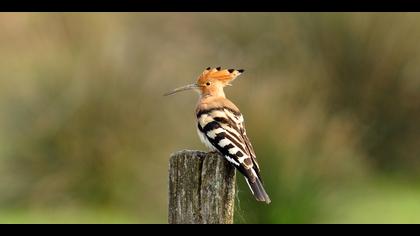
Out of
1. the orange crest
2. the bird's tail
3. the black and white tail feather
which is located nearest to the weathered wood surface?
the black and white tail feather

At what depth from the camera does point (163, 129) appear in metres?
8.61

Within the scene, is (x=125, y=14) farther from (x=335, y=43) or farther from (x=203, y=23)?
(x=335, y=43)

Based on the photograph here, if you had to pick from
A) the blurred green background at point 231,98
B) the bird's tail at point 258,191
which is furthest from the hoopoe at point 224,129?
the blurred green background at point 231,98

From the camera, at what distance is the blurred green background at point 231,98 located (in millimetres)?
7949

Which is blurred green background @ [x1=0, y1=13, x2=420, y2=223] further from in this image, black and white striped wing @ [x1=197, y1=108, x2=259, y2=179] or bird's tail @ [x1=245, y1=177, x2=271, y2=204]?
bird's tail @ [x1=245, y1=177, x2=271, y2=204]

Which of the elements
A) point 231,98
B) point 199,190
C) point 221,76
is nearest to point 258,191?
point 199,190

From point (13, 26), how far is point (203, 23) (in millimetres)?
2262

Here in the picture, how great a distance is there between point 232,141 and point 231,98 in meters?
3.17

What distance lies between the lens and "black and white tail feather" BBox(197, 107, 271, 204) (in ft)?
14.8

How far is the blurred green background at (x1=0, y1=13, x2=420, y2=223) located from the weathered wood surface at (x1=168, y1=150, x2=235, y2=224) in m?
3.59

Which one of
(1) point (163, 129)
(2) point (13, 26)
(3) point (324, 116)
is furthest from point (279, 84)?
(2) point (13, 26)

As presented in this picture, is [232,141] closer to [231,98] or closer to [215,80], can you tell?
[215,80]

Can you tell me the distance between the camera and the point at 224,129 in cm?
498

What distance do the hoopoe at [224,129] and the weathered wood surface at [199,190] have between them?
0.43m
